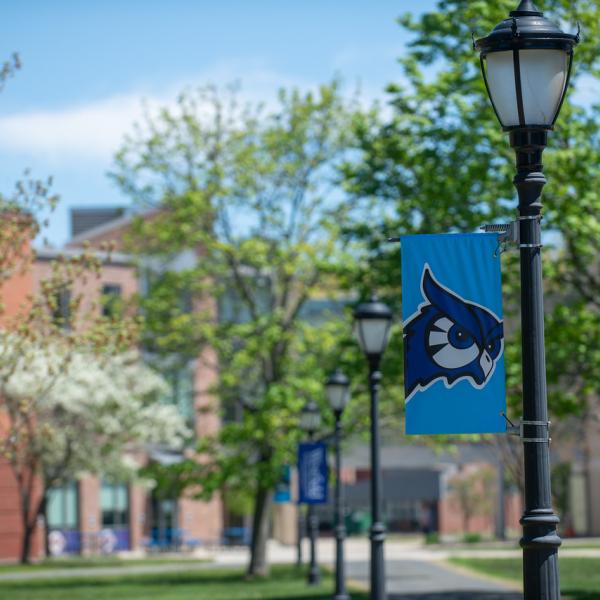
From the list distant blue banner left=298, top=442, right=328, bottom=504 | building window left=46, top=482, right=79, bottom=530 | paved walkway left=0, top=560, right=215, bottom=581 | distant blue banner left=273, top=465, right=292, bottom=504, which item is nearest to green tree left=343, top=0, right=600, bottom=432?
distant blue banner left=298, top=442, right=328, bottom=504

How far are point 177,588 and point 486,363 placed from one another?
93.7 ft

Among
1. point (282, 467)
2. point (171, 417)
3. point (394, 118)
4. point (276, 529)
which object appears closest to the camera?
point (394, 118)

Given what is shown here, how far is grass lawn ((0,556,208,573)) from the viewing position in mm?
49844

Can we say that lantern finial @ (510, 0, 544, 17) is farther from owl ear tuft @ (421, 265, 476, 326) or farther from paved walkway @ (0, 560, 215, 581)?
paved walkway @ (0, 560, 215, 581)

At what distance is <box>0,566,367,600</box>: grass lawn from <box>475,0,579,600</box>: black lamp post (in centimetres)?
2105

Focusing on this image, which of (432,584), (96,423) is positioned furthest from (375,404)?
(96,423)

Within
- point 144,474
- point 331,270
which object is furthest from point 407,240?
point 144,474

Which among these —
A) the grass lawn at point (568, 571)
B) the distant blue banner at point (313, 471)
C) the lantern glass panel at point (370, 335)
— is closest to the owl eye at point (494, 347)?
the lantern glass panel at point (370, 335)

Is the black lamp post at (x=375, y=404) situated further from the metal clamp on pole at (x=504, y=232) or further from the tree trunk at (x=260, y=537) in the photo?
the tree trunk at (x=260, y=537)

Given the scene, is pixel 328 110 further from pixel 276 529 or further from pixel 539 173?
pixel 276 529

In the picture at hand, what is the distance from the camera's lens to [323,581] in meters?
35.4

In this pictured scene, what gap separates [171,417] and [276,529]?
79.0 feet

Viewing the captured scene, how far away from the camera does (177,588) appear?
3512 centimetres

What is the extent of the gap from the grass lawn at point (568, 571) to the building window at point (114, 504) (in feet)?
84.6
